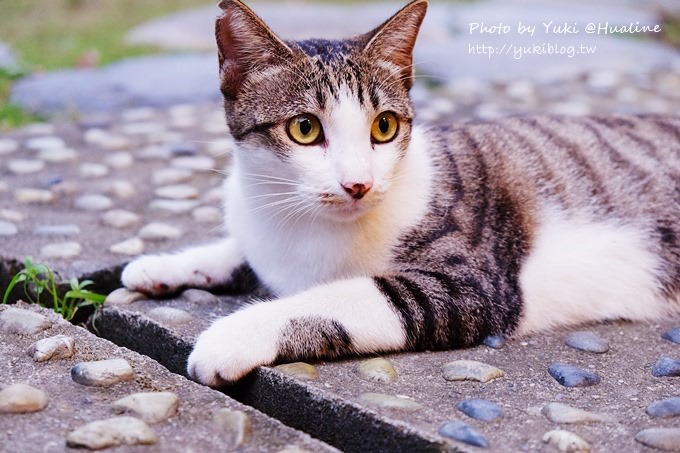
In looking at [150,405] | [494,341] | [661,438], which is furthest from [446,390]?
[150,405]

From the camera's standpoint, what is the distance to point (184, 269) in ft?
9.61

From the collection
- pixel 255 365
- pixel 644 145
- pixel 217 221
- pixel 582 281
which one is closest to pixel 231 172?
pixel 217 221

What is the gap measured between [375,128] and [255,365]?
2.58 feet

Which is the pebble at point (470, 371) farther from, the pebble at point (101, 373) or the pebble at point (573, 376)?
the pebble at point (101, 373)

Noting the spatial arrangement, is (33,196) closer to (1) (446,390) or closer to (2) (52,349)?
(2) (52,349)

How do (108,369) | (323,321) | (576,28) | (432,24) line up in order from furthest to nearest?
(432,24)
(576,28)
(323,321)
(108,369)

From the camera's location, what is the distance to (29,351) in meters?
2.31

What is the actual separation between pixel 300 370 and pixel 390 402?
0.29m

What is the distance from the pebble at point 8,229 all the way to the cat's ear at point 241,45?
1.19 metres

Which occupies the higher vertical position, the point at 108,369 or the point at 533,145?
the point at 533,145

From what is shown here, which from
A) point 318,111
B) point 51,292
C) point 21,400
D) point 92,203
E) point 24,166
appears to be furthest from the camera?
point 24,166

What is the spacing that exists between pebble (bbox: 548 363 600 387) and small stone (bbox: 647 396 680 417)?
0.63 feet

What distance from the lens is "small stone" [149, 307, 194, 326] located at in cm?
261

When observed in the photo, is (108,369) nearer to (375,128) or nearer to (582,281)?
(375,128)
